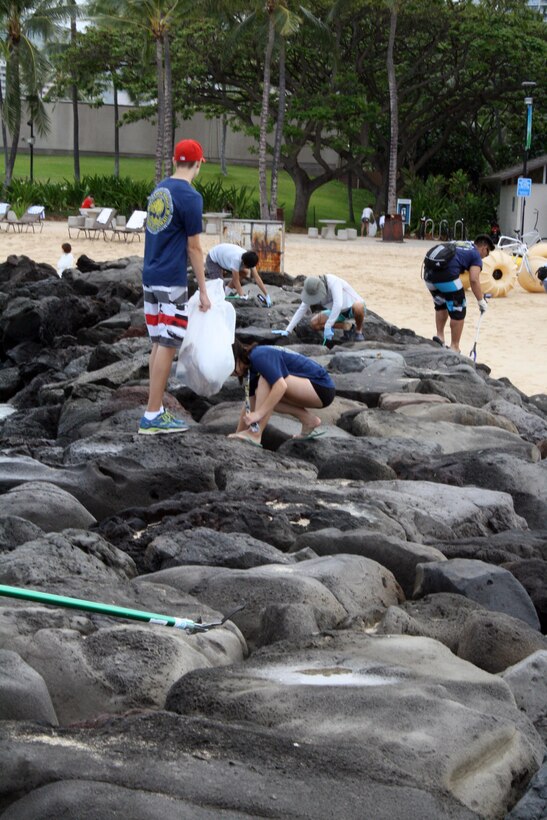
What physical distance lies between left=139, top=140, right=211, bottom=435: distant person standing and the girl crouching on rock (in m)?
0.41

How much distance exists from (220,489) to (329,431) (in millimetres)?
1440

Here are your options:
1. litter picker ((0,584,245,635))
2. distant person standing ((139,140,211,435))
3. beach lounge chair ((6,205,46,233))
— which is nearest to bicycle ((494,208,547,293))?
beach lounge chair ((6,205,46,233))

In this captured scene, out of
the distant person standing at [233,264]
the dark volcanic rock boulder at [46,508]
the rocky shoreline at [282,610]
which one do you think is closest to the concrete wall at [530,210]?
the distant person standing at [233,264]

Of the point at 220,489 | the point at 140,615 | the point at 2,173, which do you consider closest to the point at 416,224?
the point at 2,173

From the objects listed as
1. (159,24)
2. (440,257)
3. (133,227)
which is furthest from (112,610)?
(159,24)

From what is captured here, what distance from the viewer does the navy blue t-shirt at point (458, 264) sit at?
1170 cm

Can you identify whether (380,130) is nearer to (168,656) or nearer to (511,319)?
(511,319)

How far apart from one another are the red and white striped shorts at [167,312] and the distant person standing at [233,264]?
543cm

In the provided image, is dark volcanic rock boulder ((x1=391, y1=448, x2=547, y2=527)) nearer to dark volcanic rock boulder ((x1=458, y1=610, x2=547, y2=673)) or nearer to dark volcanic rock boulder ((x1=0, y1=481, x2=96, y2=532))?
dark volcanic rock boulder ((x1=0, y1=481, x2=96, y2=532))

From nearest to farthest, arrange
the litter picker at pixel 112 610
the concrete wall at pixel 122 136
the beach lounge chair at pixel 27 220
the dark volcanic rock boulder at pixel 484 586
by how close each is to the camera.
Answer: the litter picker at pixel 112 610 < the dark volcanic rock boulder at pixel 484 586 < the beach lounge chair at pixel 27 220 < the concrete wall at pixel 122 136

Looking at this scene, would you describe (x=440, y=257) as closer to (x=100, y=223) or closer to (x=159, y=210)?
(x=159, y=210)

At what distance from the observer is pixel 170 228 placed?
264 inches

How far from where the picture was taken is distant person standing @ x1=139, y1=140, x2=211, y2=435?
21.7ft

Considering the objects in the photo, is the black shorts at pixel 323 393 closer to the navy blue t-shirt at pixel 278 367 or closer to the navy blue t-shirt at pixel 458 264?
the navy blue t-shirt at pixel 278 367
